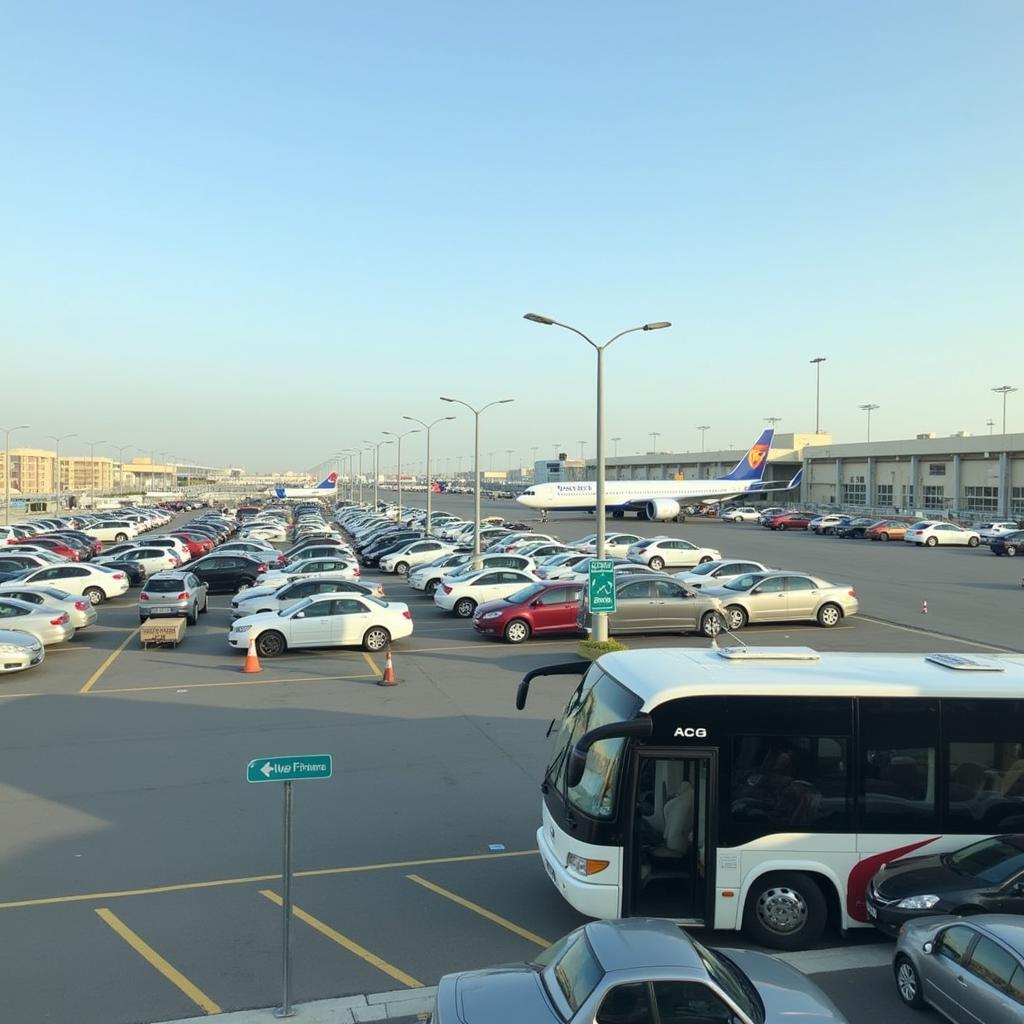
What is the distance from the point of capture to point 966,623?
2523cm

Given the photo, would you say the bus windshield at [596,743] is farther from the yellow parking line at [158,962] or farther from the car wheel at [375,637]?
the car wheel at [375,637]

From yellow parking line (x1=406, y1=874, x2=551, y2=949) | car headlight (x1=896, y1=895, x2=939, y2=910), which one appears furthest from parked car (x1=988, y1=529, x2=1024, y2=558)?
yellow parking line (x1=406, y1=874, x2=551, y2=949)

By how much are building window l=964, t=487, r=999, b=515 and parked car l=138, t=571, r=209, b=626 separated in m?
63.1

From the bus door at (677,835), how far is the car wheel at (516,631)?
573 inches

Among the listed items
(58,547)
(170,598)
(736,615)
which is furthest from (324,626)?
(58,547)

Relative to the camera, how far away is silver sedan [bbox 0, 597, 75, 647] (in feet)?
69.8

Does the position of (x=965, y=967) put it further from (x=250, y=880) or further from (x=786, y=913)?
(x=250, y=880)

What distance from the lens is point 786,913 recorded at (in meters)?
8.09

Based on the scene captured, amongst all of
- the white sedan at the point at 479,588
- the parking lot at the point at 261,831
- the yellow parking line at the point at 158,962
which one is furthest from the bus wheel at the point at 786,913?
the white sedan at the point at 479,588

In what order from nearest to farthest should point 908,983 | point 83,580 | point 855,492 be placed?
point 908,983 → point 83,580 → point 855,492

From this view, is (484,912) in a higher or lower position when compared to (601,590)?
lower

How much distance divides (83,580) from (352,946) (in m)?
25.1

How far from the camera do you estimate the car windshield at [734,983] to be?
5.56m

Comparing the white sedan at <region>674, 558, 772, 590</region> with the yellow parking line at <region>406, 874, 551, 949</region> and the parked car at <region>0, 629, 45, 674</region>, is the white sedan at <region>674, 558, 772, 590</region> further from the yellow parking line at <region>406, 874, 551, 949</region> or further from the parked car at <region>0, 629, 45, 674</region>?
the yellow parking line at <region>406, 874, 551, 949</region>
